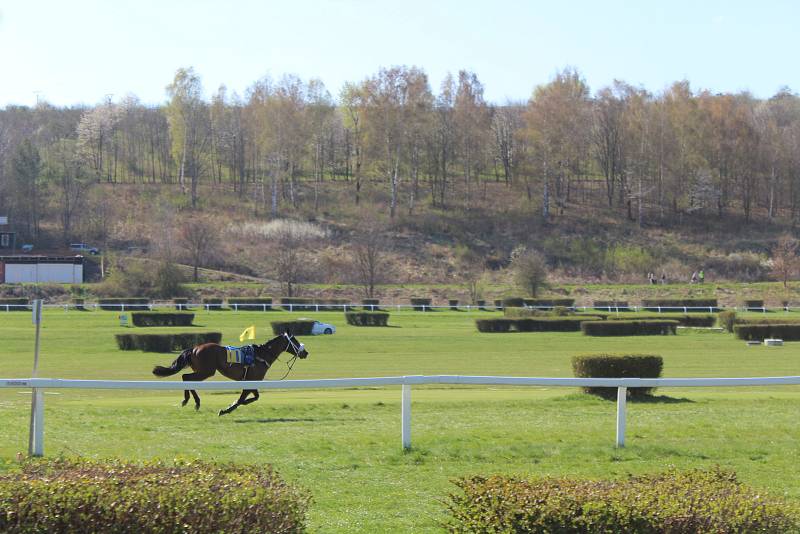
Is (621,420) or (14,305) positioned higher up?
(621,420)

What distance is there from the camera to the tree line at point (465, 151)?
89875mm

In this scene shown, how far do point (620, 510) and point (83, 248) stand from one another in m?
84.0

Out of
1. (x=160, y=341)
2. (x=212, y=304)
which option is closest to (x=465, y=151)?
(x=212, y=304)

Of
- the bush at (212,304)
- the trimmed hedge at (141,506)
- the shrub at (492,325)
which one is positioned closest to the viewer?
the trimmed hedge at (141,506)

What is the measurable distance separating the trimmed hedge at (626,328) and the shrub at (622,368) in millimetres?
26891

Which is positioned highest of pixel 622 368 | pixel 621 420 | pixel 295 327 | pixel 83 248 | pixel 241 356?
pixel 241 356

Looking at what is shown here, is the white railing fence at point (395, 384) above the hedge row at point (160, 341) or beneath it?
above

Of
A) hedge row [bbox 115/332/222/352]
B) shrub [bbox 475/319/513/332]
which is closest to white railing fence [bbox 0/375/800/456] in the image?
hedge row [bbox 115/332/222/352]

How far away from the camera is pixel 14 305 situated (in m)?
53.3

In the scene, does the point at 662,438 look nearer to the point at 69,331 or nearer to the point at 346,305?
the point at 69,331

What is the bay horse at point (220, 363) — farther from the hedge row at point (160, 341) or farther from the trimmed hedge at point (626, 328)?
the trimmed hedge at point (626, 328)

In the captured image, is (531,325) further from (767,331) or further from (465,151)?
(465,151)

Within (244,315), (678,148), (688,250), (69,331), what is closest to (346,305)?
(244,315)

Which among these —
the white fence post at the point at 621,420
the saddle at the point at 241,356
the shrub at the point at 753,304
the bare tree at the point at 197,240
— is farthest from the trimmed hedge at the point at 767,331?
the bare tree at the point at 197,240
